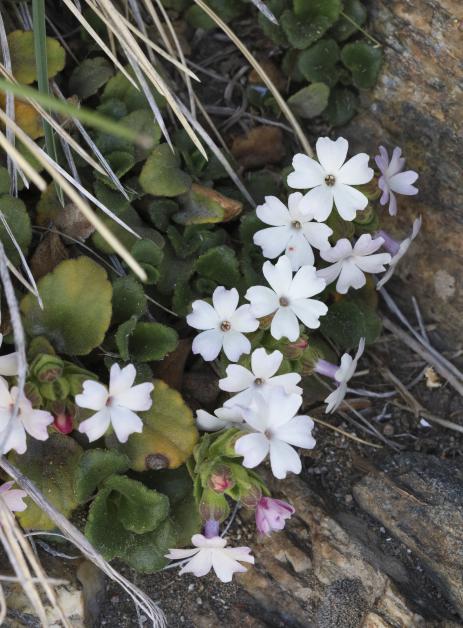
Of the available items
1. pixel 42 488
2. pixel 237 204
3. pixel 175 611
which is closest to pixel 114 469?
pixel 42 488

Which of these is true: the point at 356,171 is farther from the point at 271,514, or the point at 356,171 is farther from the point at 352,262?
the point at 271,514

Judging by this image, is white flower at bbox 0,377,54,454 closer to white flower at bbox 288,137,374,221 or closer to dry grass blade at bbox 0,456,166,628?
dry grass blade at bbox 0,456,166,628

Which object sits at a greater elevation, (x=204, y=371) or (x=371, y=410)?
(x=204, y=371)

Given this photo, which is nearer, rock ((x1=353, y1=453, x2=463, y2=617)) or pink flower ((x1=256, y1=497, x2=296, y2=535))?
pink flower ((x1=256, y1=497, x2=296, y2=535))

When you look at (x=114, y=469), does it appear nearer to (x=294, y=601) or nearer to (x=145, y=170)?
(x=294, y=601)

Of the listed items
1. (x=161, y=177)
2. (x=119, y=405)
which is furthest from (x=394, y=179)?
(x=119, y=405)

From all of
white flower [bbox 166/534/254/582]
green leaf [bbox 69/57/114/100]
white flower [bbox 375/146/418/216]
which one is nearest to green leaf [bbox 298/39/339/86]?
white flower [bbox 375/146/418/216]
